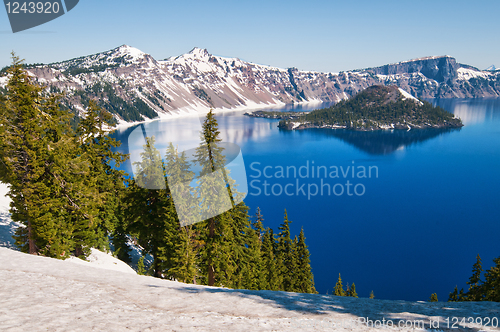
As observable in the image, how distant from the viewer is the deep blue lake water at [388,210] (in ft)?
177

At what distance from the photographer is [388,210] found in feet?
260

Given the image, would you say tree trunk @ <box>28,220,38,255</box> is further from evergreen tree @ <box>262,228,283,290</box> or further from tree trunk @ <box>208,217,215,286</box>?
evergreen tree @ <box>262,228,283,290</box>

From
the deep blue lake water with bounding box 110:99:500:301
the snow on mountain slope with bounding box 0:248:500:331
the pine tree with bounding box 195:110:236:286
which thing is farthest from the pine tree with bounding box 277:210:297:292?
the snow on mountain slope with bounding box 0:248:500:331

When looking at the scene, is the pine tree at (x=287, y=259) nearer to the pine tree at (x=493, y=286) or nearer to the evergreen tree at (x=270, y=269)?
the evergreen tree at (x=270, y=269)

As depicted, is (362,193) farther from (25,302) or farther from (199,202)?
(25,302)

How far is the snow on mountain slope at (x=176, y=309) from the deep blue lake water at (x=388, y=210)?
7.30m

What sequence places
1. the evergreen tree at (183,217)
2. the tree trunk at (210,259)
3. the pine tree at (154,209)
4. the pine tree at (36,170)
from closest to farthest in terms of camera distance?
1. the pine tree at (36,170)
2. the evergreen tree at (183,217)
3. the pine tree at (154,209)
4. the tree trunk at (210,259)

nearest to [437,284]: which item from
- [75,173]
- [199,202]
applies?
[199,202]

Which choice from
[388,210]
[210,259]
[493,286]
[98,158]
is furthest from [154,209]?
[388,210]

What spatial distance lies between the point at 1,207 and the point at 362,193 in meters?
89.0

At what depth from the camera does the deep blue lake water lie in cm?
5409

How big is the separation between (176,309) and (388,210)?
3149 inches

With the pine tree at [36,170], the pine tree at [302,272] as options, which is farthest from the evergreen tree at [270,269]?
the pine tree at [36,170]

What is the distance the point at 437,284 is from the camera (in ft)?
172
